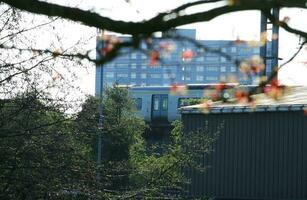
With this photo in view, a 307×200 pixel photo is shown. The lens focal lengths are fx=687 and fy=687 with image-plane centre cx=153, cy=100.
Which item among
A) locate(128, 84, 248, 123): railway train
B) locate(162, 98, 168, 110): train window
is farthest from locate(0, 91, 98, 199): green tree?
locate(162, 98, 168, 110): train window

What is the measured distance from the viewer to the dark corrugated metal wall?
24.0 m

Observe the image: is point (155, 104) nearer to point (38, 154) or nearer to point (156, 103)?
point (156, 103)

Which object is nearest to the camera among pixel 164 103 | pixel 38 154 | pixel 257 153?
pixel 38 154

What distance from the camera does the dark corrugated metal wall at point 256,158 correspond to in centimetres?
2399

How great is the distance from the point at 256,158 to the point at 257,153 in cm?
21

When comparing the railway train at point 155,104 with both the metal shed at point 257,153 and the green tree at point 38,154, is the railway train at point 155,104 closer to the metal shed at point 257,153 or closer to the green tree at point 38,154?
the metal shed at point 257,153

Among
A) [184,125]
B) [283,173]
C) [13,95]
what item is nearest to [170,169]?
[13,95]

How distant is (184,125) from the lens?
27.2m

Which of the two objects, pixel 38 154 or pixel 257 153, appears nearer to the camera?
pixel 38 154

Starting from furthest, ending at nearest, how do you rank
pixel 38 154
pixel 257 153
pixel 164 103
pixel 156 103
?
pixel 164 103 → pixel 156 103 → pixel 257 153 → pixel 38 154

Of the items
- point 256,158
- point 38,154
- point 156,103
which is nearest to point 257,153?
point 256,158

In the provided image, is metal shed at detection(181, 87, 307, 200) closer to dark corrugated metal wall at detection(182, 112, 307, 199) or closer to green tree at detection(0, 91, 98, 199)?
dark corrugated metal wall at detection(182, 112, 307, 199)

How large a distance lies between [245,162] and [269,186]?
1.27 meters

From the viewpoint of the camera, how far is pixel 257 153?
25.1 m
